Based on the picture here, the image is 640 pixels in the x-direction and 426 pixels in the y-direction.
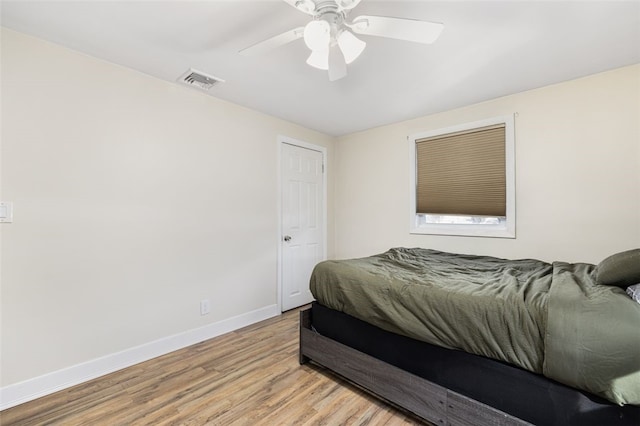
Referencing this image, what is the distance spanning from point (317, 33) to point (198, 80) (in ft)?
4.94

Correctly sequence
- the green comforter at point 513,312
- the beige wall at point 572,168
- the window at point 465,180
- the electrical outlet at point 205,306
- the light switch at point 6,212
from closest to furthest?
the green comforter at point 513,312 < the light switch at point 6,212 < the beige wall at point 572,168 < the electrical outlet at point 205,306 < the window at point 465,180

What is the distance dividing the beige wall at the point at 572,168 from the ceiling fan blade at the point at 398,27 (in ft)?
6.24

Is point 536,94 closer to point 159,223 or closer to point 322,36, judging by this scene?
point 322,36

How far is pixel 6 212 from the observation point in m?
1.79

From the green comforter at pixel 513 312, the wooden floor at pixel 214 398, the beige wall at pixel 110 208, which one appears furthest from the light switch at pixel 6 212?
the green comforter at pixel 513 312

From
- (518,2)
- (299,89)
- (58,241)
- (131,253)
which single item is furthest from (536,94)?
(58,241)

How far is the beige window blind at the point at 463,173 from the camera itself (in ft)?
9.50

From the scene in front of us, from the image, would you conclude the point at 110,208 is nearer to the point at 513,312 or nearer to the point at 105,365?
the point at 105,365

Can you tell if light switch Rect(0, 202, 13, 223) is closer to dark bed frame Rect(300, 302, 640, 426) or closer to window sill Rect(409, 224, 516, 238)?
dark bed frame Rect(300, 302, 640, 426)

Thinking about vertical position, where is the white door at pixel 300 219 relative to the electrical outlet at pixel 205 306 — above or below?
above

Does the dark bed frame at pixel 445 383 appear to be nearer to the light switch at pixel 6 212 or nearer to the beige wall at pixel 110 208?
the beige wall at pixel 110 208

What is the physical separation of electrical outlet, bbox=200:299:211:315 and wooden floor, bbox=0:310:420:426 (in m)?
0.41

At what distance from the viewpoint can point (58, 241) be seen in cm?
198

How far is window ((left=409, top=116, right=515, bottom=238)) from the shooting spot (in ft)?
9.34
